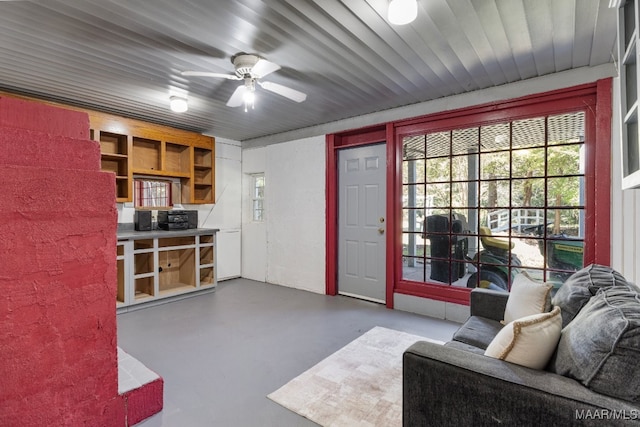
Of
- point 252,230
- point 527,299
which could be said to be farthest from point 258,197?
point 527,299

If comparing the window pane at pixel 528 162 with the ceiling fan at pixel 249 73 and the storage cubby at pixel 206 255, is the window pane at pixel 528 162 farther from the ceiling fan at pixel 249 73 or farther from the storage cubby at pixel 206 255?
the storage cubby at pixel 206 255

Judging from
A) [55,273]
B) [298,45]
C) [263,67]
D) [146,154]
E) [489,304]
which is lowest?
[489,304]

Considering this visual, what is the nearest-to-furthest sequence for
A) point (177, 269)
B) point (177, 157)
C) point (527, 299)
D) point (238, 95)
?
point (527, 299), point (238, 95), point (177, 269), point (177, 157)

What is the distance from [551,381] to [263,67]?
255 cm

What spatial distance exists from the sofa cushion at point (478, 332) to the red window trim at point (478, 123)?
133 cm

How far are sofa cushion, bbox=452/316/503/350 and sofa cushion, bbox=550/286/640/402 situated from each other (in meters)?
0.63

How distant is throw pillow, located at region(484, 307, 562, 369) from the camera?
1.23 metres

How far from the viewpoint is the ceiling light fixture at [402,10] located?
1.67 m

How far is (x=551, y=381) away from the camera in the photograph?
1110 millimetres

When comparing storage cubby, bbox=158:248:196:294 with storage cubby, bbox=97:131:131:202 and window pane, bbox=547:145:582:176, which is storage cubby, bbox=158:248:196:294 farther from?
window pane, bbox=547:145:582:176

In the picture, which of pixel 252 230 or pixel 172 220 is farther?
pixel 252 230

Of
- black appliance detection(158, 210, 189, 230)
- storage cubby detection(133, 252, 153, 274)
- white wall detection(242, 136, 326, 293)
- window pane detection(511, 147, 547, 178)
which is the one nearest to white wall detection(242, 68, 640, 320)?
white wall detection(242, 136, 326, 293)

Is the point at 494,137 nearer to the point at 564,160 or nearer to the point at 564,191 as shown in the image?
the point at 564,160

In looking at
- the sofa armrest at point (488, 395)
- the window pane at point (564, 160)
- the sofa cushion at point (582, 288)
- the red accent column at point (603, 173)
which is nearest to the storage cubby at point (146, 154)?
the sofa armrest at point (488, 395)
